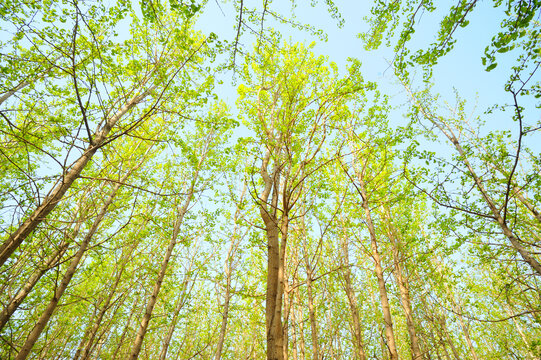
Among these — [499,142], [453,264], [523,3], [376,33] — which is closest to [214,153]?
[376,33]

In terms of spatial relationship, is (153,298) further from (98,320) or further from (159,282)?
(98,320)

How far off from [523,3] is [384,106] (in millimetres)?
4720

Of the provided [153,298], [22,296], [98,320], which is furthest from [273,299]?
[98,320]

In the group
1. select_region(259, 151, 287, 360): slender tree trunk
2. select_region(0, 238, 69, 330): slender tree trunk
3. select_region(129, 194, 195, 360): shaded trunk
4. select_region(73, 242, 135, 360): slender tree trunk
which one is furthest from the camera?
select_region(129, 194, 195, 360): shaded trunk

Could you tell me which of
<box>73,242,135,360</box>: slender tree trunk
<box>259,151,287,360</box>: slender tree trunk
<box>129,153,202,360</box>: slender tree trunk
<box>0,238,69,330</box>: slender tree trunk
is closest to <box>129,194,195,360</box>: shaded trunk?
<box>129,153,202,360</box>: slender tree trunk

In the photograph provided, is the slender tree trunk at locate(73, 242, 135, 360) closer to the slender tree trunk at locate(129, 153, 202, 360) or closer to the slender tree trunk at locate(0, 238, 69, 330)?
the slender tree trunk at locate(129, 153, 202, 360)

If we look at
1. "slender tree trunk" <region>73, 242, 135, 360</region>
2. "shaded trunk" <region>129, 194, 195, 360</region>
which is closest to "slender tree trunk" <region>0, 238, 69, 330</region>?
"slender tree trunk" <region>73, 242, 135, 360</region>

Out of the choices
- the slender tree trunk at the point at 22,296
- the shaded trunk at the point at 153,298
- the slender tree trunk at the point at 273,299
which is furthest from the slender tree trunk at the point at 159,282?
the slender tree trunk at the point at 273,299

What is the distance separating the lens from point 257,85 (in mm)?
6469

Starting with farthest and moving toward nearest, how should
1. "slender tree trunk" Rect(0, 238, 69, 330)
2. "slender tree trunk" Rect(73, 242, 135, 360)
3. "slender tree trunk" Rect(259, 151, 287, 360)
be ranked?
1. "slender tree trunk" Rect(73, 242, 135, 360)
2. "slender tree trunk" Rect(0, 238, 69, 330)
3. "slender tree trunk" Rect(259, 151, 287, 360)

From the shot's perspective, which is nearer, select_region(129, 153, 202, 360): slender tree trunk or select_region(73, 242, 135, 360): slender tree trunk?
select_region(73, 242, 135, 360): slender tree trunk

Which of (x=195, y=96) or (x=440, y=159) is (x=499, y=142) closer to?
(x=440, y=159)

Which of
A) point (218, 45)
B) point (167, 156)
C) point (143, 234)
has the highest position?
point (167, 156)

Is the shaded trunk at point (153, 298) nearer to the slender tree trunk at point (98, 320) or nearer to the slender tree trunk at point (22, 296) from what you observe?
the slender tree trunk at point (98, 320)
